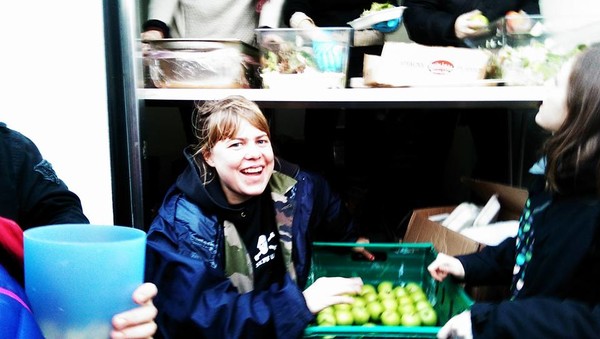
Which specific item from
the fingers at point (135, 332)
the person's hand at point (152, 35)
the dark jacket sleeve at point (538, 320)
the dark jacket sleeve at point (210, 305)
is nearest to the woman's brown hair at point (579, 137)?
the dark jacket sleeve at point (538, 320)

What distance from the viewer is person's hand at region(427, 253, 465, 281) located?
117cm

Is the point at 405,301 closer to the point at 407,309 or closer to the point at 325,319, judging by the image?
the point at 407,309

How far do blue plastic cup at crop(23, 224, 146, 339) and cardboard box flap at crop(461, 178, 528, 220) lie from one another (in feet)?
4.09

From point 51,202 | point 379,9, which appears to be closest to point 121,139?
point 51,202

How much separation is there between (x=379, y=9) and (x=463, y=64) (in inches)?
12.7

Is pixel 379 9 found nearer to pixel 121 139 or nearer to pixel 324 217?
pixel 324 217

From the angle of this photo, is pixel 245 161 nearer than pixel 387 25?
Yes

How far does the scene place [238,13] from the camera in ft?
5.57

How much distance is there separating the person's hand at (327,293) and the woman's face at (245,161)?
1.05ft

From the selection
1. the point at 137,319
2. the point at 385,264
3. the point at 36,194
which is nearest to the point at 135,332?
the point at 137,319

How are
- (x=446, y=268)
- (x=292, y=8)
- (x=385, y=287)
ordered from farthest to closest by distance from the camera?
1. (x=292, y=8)
2. (x=385, y=287)
3. (x=446, y=268)

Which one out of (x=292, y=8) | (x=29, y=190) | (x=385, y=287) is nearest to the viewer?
(x=29, y=190)

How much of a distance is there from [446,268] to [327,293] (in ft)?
1.08

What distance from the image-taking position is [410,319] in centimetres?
109
